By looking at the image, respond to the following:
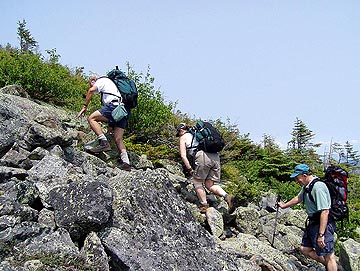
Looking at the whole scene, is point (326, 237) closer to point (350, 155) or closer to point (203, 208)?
point (203, 208)

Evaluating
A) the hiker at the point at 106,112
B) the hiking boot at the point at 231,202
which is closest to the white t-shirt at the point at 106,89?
the hiker at the point at 106,112

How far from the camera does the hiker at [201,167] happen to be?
28.7 ft

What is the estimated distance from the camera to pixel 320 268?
8.74 meters

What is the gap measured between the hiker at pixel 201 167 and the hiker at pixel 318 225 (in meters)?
1.76

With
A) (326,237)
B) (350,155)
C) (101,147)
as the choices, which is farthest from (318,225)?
(350,155)

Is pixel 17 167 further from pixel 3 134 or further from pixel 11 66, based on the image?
pixel 11 66

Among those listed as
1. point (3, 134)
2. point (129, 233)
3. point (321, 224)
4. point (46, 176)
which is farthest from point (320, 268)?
point (3, 134)

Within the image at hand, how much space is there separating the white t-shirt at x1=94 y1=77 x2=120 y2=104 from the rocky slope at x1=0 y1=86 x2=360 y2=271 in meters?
1.15

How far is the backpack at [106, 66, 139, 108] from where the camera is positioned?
29.0ft

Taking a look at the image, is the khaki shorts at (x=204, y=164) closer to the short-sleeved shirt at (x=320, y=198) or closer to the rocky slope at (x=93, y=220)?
the rocky slope at (x=93, y=220)

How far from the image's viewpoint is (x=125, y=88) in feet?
29.2

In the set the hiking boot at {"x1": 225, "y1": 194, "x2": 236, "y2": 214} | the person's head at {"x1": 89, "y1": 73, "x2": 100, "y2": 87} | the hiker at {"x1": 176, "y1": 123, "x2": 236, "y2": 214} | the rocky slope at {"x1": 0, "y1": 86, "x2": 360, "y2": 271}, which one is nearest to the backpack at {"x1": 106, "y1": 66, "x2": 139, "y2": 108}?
the person's head at {"x1": 89, "y1": 73, "x2": 100, "y2": 87}

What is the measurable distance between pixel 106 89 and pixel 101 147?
130cm

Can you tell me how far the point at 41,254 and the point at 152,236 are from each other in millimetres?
1561
